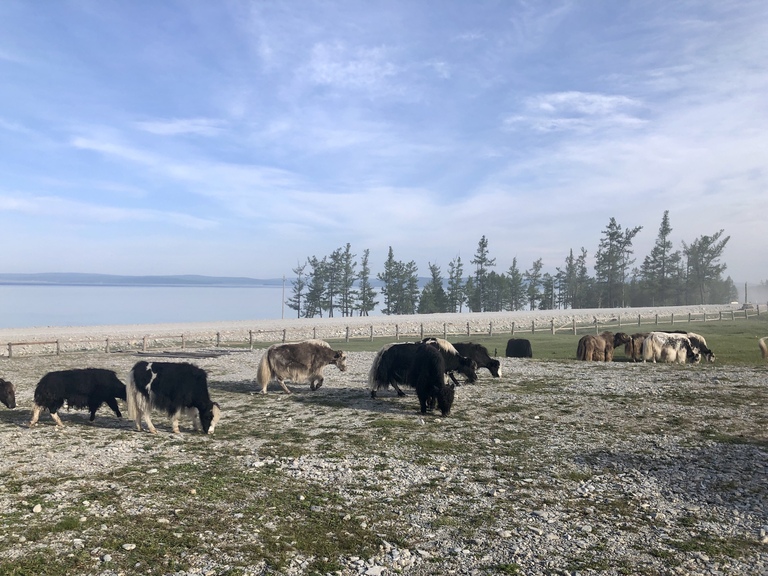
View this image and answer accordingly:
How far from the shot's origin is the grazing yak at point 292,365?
649 inches

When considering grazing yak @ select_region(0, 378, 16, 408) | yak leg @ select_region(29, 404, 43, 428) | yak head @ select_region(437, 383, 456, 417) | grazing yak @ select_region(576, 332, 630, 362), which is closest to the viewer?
yak leg @ select_region(29, 404, 43, 428)

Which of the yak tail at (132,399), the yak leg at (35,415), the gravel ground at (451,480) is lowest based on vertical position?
the gravel ground at (451,480)

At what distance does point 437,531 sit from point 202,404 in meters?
7.00

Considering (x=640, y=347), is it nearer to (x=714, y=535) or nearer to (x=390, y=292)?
(x=714, y=535)

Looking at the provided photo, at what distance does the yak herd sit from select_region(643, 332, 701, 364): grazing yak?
8838 mm

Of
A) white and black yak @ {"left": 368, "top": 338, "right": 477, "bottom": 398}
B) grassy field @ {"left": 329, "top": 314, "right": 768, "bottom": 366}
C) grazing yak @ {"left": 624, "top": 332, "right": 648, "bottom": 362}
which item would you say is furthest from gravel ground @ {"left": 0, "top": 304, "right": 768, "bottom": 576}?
grassy field @ {"left": 329, "top": 314, "right": 768, "bottom": 366}

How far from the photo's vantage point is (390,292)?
314 ft

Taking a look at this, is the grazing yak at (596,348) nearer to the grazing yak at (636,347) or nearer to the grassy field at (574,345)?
the grazing yak at (636,347)

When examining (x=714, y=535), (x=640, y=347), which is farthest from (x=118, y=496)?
(x=640, y=347)

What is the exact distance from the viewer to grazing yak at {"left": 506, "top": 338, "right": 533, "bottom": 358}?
90.8 ft

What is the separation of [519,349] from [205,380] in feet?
64.3

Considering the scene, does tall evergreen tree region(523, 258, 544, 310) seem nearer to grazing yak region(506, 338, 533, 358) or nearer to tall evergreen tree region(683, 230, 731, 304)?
tall evergreen tree region(683, 230, 731, 304)

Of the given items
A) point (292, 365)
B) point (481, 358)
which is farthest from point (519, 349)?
point (292, 365)

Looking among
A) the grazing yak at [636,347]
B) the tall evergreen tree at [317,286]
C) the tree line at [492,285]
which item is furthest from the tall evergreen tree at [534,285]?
the grazing yak at [636,347]
